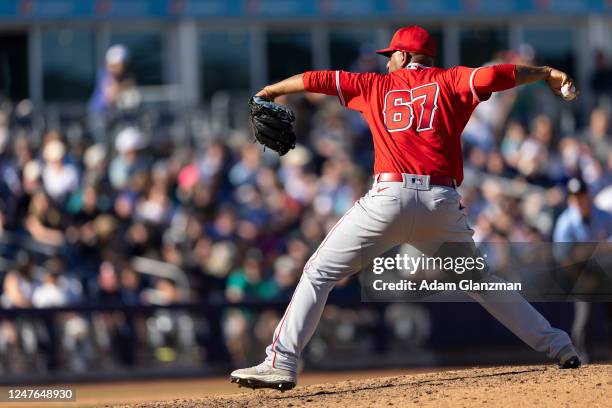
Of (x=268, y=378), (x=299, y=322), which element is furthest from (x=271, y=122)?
(x=268, y=378)

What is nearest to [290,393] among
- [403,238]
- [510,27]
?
[403,238]

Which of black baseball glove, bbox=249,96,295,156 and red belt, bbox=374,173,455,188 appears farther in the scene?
black baseball glove, bbox=249,96,295,156

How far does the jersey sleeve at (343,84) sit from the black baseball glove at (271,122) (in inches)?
11.2

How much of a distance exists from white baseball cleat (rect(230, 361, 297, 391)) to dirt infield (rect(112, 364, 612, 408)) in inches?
10.1

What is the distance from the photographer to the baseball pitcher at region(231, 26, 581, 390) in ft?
20.4

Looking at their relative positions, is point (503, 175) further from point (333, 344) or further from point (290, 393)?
point (290, 393)

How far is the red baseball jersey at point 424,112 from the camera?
6.25m

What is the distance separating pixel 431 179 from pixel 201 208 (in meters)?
6.83

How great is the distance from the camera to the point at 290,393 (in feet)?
23.1

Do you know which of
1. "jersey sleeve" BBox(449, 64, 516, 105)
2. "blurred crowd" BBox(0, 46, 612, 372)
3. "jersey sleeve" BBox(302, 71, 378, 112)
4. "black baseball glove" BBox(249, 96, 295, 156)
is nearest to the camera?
"jersey sleeve" BBox(449, 64, 516, 105)

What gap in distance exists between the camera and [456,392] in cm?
663

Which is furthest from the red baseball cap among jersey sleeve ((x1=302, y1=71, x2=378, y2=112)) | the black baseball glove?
the black baseball glove

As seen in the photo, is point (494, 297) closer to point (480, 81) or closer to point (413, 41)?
point (480, 81)

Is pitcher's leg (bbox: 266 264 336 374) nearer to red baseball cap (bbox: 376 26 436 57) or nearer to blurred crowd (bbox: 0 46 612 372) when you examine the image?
red baseball cap (bbox: 376 26 436 57)
